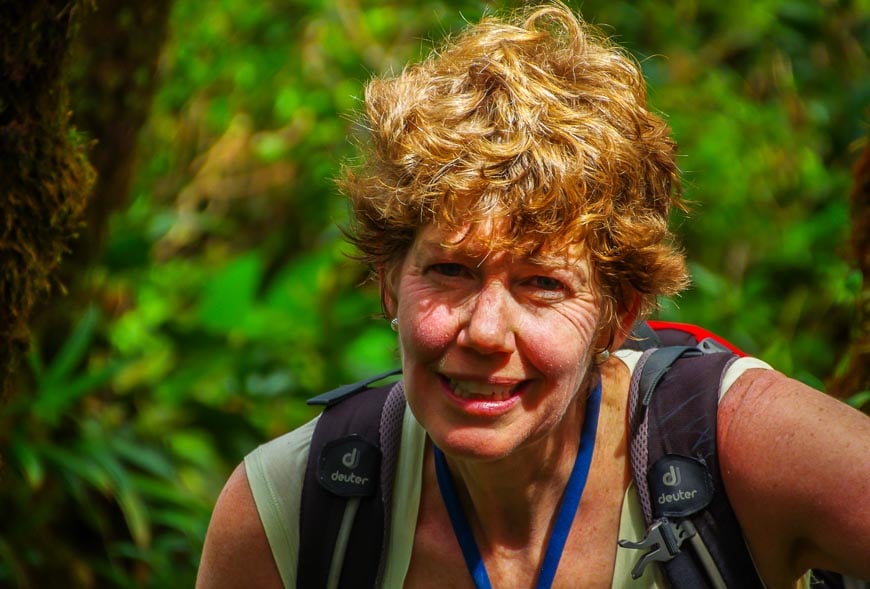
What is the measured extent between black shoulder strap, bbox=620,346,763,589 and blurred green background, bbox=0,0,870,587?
134 cm

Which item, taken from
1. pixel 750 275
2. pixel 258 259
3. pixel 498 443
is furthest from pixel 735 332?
pixel 498 443

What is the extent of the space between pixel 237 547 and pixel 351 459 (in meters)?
0.34

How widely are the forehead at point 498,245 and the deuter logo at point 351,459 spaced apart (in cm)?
50

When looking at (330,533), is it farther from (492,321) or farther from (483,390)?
(492,321)

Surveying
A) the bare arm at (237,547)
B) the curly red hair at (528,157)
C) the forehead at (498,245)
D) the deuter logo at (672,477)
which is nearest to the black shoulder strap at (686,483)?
the deuter logo at (672,477)

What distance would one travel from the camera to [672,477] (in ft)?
6.59

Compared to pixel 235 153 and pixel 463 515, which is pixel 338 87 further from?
pixel 463 515

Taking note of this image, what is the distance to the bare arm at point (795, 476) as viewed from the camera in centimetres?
187

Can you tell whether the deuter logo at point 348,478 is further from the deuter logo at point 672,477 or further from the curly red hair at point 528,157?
the deuter logo at point 672,477

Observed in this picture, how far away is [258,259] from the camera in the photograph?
17.0 ft

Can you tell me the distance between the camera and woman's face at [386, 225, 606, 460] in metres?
2.01

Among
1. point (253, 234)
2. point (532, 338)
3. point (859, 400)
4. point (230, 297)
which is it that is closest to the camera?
point (532, 338)

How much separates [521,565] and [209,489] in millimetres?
2410

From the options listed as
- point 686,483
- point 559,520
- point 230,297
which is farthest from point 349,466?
point 230,297
